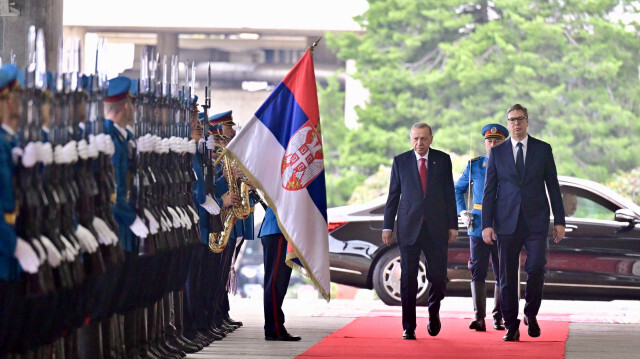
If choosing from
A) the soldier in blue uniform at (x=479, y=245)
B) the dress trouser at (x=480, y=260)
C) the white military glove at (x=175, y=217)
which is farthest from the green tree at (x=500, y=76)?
the white military glove at (x=175, y=217)

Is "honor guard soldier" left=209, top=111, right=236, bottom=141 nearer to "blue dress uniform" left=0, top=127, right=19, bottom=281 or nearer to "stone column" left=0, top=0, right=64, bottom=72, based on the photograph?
"stone column" left=0, top=0, right=64, bottom=72

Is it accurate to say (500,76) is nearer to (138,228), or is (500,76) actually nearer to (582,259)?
(582,259)

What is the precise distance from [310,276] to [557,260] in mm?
5026

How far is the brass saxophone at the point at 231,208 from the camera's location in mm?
10834

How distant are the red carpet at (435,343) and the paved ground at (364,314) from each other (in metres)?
0.14

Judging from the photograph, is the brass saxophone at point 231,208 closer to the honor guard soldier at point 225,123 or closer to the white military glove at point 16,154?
the honor guard soldier at point 225,123

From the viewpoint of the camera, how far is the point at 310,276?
10.7m

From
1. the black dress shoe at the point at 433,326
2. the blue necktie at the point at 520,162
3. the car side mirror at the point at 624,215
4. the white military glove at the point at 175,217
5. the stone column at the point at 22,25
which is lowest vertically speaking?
the black dress shoe at the point at 433,326

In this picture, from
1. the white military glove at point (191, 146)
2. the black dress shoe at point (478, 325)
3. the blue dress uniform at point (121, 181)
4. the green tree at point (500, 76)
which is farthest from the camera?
the green tree at point (500, 76)

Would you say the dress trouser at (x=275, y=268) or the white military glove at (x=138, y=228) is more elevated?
the white military glove at (x=138, y=228)

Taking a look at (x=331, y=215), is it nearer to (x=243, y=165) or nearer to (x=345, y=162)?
(x=243, y=165)

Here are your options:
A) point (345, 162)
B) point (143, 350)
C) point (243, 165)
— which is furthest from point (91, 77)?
point (345, 162)

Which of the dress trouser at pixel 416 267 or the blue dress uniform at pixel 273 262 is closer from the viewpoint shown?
the blue dress uniform at pixel 273 262

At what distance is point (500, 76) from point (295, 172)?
82.6ft
